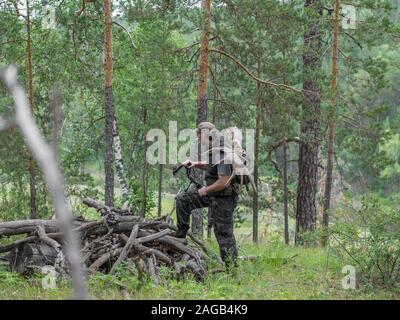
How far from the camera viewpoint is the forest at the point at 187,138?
309 inches

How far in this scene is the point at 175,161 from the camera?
2570 centimetres

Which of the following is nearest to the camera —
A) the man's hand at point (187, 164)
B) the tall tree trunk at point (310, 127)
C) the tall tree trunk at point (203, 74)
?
the man's hand at point (187, 164)

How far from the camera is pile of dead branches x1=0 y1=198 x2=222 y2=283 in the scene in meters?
8.17

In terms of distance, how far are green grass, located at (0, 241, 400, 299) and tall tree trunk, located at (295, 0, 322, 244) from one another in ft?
17.5

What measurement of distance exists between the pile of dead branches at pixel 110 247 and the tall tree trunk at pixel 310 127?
5781 mm

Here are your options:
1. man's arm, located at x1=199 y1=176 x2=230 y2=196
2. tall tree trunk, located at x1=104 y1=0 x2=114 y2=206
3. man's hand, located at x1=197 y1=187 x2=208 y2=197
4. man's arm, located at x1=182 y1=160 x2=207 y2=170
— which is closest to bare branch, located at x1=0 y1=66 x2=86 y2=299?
man's arm, located at x1=199 y1=176 x2=230 y2=196

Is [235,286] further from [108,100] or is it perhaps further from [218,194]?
[108,100]

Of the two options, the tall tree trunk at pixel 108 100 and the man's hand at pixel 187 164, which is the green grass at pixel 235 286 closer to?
the man's hand at pixel 187 164

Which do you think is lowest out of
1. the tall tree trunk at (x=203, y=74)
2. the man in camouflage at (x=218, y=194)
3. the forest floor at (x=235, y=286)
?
the forest floor at (x=235, y=286)

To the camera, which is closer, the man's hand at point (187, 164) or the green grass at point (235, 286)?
the green grass at point (235, 286)

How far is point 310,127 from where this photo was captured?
16609 millimetres

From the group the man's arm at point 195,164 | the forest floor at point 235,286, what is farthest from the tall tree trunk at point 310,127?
the man's arm at point 195,164

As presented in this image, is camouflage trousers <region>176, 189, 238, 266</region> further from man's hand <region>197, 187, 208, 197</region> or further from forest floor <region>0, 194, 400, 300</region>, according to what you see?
forest floor <region>0, 194, 400, 300</region>
